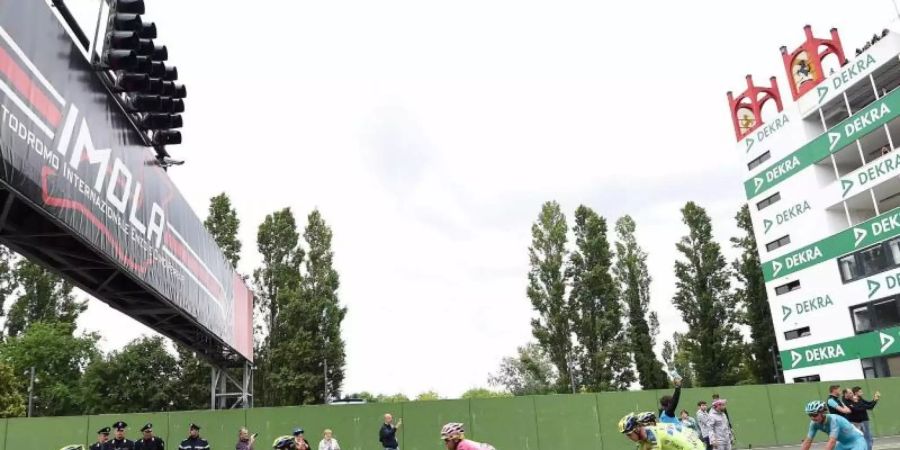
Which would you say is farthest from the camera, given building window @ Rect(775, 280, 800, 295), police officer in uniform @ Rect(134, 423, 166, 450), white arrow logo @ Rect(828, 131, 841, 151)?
building window @ Rect(775, 280, 800, 295)

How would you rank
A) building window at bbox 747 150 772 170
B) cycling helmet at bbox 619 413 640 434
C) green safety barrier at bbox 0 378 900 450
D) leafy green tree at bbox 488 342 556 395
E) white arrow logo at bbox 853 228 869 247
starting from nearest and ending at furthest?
cycling helmet at bbox 619 413 640 434, green safety barrier at bbox 0 378 900 450, white arrow logo at bbox 853 228 869 247, building window at bbox 747 150 772 170, leafy green tree at bbox 488 342 556 395

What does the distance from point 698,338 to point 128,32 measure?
45206 millimetres

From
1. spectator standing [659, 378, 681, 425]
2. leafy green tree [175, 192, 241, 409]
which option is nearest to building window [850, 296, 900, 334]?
spectator standing [659, 378, 681, 425]

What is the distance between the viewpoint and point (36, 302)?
52.6 m

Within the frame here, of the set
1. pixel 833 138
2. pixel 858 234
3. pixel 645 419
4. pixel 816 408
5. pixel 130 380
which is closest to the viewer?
pixel 645 419

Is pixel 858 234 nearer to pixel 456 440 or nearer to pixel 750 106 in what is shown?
pixel 750 106

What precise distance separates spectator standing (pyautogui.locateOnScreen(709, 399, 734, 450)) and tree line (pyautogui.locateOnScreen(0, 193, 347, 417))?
98.4 feet

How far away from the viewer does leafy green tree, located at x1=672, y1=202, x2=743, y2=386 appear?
45938mm

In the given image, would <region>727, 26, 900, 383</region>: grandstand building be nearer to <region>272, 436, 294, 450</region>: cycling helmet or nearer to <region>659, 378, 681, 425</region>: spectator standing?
<region>659, 378, 681, 425</region>: spectator standing

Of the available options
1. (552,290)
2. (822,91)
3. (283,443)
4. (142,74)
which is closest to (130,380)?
(552,290)

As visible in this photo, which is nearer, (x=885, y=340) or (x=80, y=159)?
(x=80, y=159)

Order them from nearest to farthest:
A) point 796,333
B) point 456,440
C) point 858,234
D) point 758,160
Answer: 1. point 456,440
2. point 858,234
3. point 796,333
4. point 758,160

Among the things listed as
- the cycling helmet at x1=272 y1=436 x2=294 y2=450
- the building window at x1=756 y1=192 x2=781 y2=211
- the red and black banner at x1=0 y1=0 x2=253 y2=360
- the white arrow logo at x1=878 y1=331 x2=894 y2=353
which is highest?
the building window at x1=756 y1=192 x2=781 y2=211

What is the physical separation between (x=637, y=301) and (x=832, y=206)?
16.2 metres
